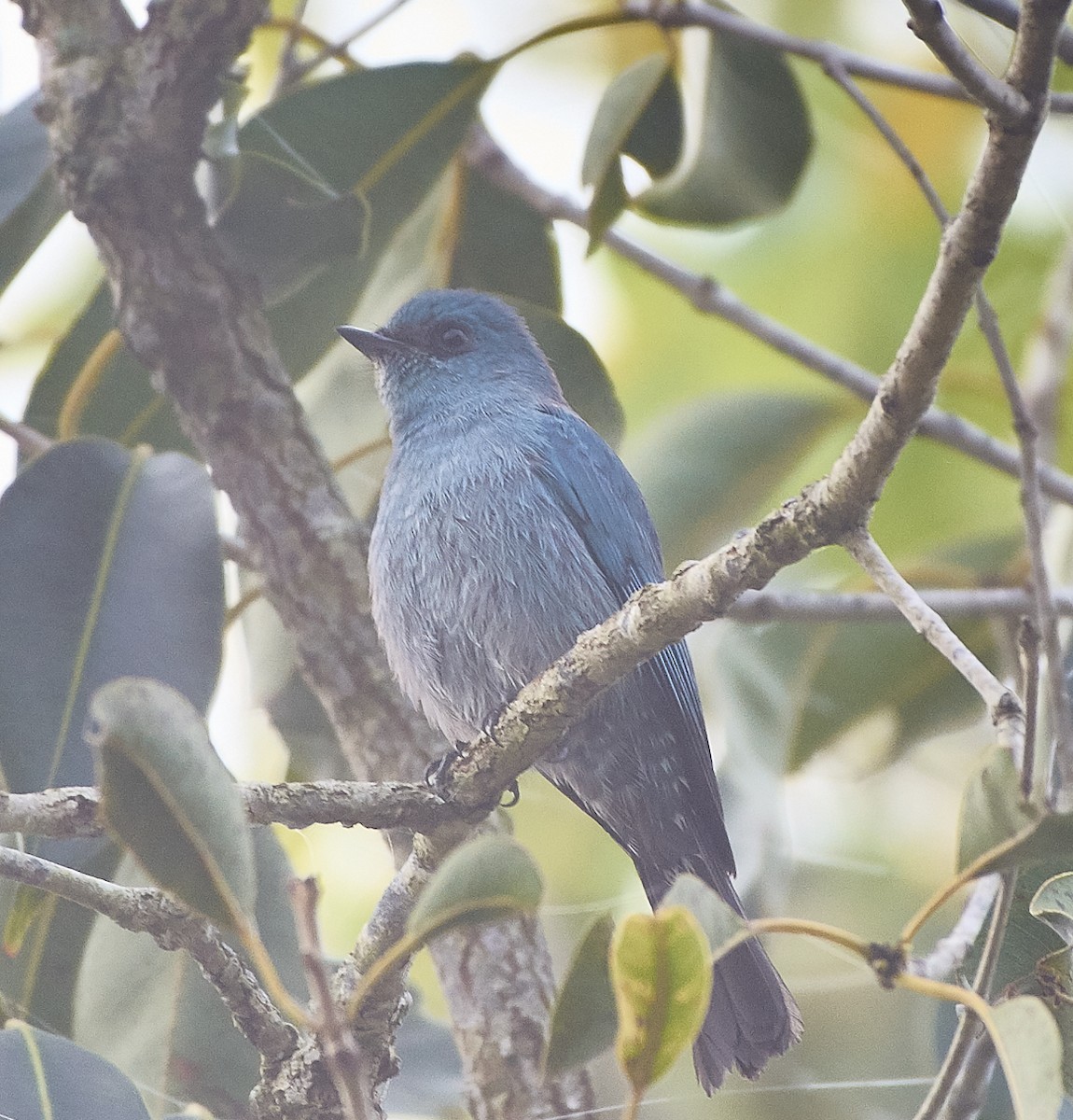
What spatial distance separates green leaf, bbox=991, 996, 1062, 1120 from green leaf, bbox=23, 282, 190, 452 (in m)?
2.83

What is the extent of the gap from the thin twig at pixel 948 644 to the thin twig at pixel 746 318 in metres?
1.70

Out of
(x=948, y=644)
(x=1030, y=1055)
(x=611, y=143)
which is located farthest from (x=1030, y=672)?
(x=611, y=143)

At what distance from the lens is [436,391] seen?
→ 3889 millimetres

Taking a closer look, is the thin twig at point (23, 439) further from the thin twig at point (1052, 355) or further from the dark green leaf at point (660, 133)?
the thin twig at point (1052, 355)

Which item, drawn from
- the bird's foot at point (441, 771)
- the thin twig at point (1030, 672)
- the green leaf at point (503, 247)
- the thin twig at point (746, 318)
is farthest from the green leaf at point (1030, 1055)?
the green leaf at point (503, 247)

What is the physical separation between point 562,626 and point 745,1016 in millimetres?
979

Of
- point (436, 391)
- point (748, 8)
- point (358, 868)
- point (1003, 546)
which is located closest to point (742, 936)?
point (436, 391)

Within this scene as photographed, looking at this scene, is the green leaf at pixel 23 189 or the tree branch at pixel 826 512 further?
the green leaf at pixel 23 189

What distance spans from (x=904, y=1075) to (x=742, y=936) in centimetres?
236

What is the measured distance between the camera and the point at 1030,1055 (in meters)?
1.59

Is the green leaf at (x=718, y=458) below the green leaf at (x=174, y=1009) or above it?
above

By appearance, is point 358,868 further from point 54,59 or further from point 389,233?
point 54,59

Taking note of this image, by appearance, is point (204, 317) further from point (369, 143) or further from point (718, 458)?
point (718, 458)

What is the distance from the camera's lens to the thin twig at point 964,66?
1.64 m
